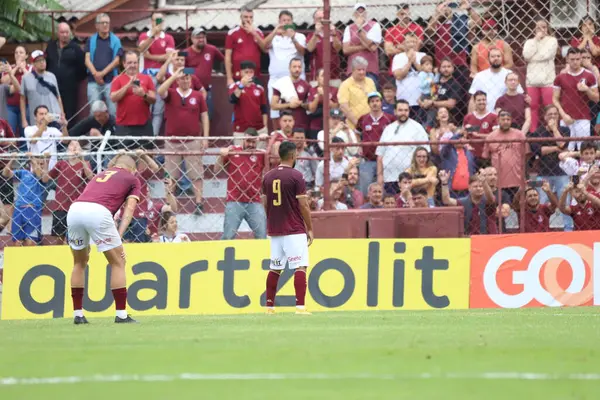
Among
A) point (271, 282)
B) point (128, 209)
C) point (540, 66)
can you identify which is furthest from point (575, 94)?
point (128, 209)

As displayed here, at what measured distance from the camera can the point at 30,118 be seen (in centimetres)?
1992

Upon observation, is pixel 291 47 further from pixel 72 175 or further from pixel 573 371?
pixel 573 371

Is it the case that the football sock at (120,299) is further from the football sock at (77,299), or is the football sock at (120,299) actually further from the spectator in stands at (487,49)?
the spectator in stands at (487,49)

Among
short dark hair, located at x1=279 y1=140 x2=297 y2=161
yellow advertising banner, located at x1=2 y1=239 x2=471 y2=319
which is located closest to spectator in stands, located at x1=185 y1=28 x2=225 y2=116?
yellow advertising banner, located at x1=2 y1=239 x2=471 y2=319

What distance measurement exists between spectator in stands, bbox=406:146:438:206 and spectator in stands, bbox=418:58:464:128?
164 cm

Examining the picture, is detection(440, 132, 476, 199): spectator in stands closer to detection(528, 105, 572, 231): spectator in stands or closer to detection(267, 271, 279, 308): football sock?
detection(528, 105, 572, 231): spectator in stands

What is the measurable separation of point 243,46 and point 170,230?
4802mm

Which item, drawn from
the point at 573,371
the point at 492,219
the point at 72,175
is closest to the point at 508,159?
the point at 492,219

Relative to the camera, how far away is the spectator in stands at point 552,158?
56.1ft

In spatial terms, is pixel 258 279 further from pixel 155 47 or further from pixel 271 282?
pixel 155 47

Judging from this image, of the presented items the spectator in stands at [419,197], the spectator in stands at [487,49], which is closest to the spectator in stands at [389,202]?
the spectator in stands at [419,197]

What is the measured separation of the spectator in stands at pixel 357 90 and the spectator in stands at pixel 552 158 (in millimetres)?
2957

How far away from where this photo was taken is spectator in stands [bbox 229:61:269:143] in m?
19.3

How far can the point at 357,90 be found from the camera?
19.1m
